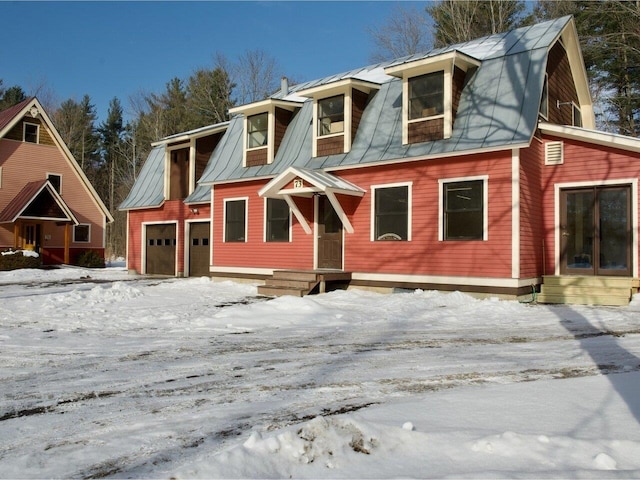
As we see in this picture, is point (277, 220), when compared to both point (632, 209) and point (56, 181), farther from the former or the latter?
point (56, 181)

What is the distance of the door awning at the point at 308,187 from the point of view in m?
13.4

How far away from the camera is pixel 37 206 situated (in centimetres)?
2511

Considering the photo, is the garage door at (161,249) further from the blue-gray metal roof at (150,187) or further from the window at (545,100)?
the window at (545,100)

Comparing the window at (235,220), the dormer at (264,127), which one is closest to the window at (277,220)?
the window at (235,220)

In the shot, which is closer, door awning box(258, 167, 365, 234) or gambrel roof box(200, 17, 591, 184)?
gambrel roof box(200, 17, 591, 184)

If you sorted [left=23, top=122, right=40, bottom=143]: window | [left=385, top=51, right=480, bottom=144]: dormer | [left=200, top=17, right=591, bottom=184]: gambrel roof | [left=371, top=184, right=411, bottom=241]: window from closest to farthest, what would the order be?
[left=200, top=17, right=591, bottom=184]: gambrel roof, [left=385, top=51, right=480, bottom=144]: dormer, [left=371, top=184, right=411, bottom=241]: window, [left=23, top=122, right=40, bottom=143]: window

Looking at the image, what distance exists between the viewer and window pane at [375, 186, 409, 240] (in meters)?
13.4

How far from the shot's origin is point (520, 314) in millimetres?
10078

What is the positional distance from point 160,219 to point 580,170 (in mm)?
15717

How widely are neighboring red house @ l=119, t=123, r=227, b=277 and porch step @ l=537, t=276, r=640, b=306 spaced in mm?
11946

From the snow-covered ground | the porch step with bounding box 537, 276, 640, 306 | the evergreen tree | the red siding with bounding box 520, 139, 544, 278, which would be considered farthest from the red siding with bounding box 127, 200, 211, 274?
the evergreen tree

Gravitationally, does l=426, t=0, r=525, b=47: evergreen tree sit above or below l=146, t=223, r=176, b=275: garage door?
above

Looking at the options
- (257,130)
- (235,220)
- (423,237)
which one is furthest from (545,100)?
(235,220)

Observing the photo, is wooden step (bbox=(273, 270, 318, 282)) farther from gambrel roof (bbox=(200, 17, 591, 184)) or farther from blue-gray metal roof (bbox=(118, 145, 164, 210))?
blue-gray metal roof (bbox=(118, 145, 164, 210))
